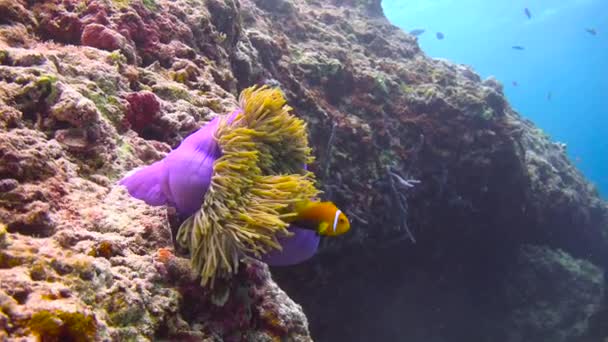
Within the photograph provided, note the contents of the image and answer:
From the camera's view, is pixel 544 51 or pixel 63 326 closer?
pixel 63 326

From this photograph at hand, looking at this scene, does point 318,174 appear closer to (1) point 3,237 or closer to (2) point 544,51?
(1) point 3,237

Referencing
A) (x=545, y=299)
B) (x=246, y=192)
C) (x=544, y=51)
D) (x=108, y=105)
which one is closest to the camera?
(x=246, y=192)

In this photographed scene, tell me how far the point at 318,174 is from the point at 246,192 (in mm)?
3691

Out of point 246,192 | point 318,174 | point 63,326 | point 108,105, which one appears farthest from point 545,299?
point 63,326

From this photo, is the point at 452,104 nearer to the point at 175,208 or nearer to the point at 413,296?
the point at 413,296

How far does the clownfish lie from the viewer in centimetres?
194

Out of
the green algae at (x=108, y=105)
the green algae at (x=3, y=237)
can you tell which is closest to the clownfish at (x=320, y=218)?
the green algae at (x=3, y=237)

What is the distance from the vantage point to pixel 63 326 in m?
1.17

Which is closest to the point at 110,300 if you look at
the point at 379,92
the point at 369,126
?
the point at 369,126

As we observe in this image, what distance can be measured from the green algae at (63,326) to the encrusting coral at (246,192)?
0.46 m

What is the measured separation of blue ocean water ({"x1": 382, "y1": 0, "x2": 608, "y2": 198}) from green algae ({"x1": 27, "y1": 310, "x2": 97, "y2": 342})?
879 inches

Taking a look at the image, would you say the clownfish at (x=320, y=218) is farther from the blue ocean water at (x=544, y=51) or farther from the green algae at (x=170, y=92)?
the blue ocean water at (x=544, y=51)

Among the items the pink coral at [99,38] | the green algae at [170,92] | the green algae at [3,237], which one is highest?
the pink coral at [99,38]

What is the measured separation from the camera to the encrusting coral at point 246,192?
1676mm
